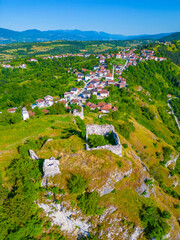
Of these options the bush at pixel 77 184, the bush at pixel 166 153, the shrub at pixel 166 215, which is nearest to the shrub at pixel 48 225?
the bush at pixel 77 184

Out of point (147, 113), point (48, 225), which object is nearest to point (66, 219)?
point (48, 225)

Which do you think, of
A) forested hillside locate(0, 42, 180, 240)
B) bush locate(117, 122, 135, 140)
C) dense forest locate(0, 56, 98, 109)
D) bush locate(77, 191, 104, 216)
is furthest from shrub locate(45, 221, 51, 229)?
dense forest locate(0, 56, 98, 109)

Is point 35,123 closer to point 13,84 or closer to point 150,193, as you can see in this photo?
point 150,193

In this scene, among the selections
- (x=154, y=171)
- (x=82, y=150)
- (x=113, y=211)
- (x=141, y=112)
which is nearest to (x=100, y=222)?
(x=113, y=211)

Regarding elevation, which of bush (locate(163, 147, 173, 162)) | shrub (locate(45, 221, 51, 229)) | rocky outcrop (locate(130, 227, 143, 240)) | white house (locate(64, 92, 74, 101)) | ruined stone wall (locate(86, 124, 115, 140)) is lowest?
bush (locate(163, 147, 173, 162))

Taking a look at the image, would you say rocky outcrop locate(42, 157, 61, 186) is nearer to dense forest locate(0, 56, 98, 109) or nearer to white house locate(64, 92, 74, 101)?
dense forest locate(0, 56, 98, 109)

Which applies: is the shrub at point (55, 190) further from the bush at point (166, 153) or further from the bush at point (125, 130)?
the bush at point (166, 153)
